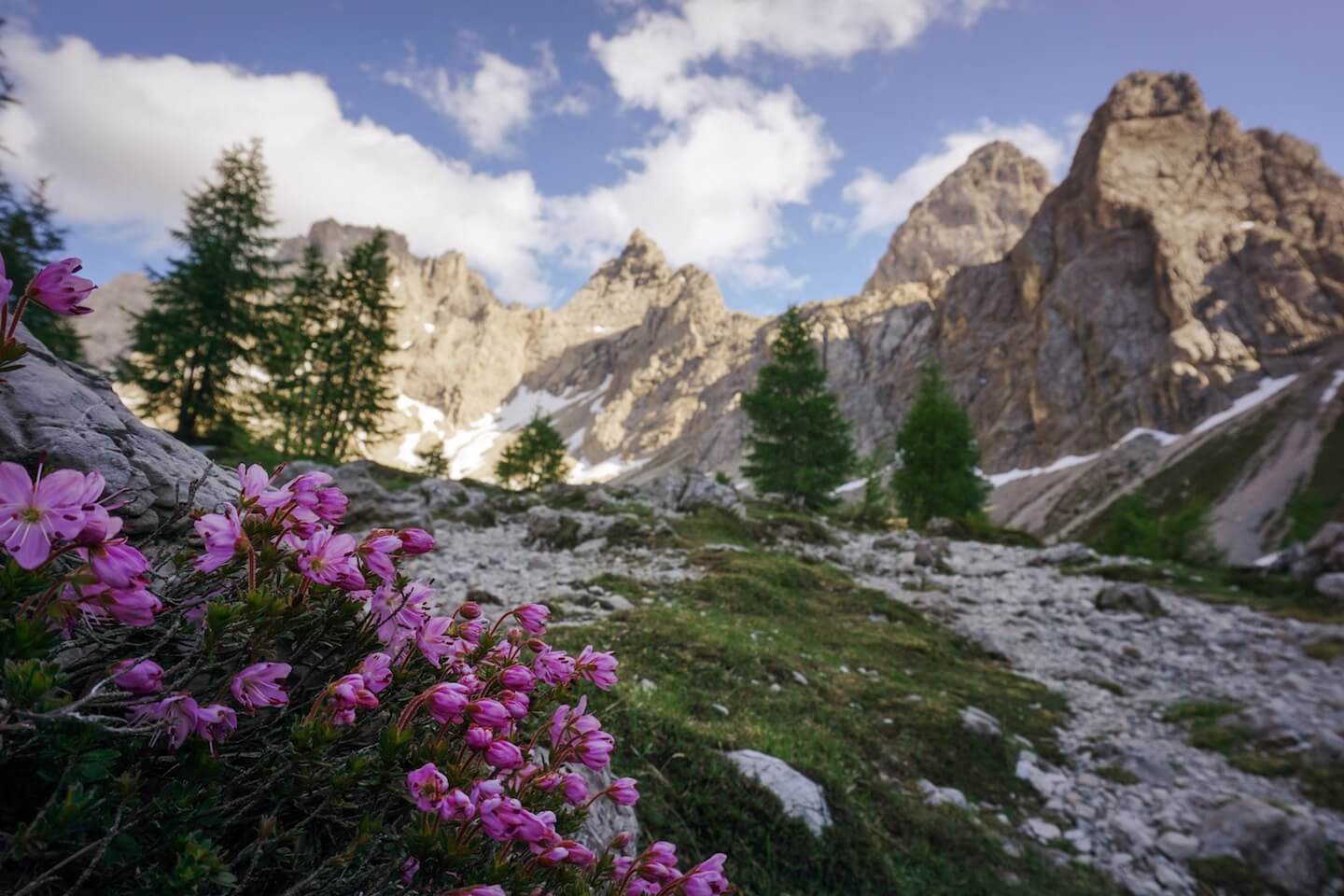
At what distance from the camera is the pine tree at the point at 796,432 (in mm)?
36125

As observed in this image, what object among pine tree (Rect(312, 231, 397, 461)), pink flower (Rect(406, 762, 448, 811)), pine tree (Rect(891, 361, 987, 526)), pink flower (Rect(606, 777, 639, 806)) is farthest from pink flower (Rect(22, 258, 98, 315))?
pine tree (Rect(891, 361, 987, 526))

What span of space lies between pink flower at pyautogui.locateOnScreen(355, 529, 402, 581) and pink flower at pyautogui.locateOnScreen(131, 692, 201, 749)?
55 centimetres

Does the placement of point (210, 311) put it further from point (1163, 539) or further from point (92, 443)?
point (1163, 539)

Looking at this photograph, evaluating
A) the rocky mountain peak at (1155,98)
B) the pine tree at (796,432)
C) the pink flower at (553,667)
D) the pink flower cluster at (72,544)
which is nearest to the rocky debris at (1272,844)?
the pink flower at (553,667)

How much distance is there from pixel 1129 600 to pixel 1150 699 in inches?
278

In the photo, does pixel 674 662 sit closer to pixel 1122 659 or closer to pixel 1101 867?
pixel 1101 867

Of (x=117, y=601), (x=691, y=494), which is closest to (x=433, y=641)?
(x=117, y=601)

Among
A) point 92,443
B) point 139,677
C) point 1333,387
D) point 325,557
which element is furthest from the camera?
point 1333,387

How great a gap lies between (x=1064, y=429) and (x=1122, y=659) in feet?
466

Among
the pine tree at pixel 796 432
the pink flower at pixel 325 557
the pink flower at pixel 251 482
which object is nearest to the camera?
the pink flower at pixel 325 557

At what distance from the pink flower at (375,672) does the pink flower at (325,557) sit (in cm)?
28

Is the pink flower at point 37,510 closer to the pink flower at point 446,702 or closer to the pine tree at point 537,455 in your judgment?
the pink flower at point 446,702

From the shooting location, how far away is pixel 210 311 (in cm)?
2803

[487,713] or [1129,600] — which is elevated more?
[487,713]
